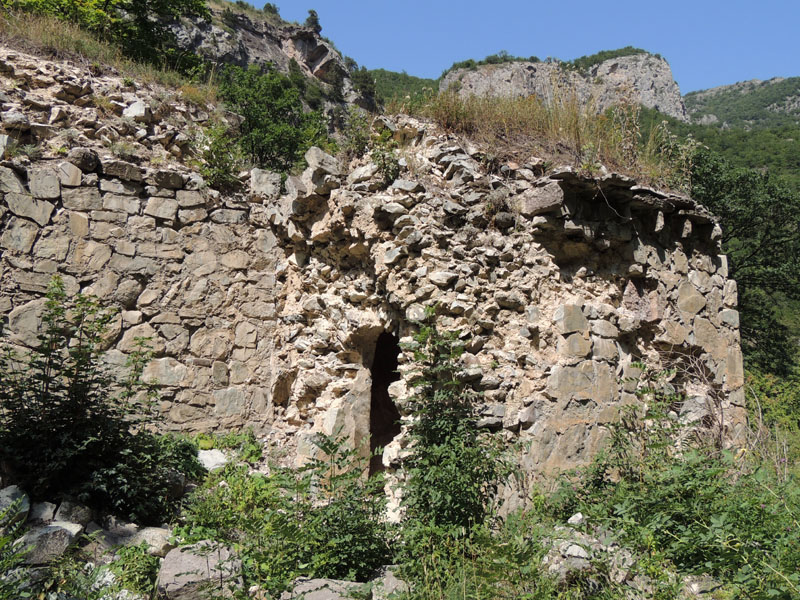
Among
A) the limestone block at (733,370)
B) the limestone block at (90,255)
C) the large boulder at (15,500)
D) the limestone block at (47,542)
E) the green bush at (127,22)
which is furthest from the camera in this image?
the green bush at (127,22)

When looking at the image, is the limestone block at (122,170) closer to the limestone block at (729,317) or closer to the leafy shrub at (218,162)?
the leafy shrub at (218,162)

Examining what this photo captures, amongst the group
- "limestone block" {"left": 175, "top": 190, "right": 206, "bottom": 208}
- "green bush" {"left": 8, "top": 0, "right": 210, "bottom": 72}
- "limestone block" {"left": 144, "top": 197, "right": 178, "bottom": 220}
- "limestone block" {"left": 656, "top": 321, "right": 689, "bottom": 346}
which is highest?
"green bush" {"left": 8, "top": 0, "right": 210, "bottom": 72}

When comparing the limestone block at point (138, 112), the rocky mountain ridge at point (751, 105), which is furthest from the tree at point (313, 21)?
the limestone block at point (138, 112)

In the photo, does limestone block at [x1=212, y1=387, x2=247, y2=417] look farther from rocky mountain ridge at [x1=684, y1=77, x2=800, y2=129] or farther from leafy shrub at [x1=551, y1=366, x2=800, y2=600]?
rocky mountain ridge at [x1=684, y1=77, x2=800, y2=129]

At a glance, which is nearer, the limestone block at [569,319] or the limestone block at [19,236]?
the limestone block at [569,319]

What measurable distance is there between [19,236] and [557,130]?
19.1 ft

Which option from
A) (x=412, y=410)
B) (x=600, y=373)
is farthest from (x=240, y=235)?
(x=600, y=373)

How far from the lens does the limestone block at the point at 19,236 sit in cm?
589

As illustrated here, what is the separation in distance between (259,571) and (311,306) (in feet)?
12.6

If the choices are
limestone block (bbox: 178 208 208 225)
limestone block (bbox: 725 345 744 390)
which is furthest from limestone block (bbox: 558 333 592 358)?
limestone block (bbox: 178 208 208 225)

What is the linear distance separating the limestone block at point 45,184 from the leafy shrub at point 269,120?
283cm

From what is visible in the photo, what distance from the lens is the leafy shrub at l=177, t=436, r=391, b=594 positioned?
352cm

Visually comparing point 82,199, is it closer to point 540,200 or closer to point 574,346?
point 540,200

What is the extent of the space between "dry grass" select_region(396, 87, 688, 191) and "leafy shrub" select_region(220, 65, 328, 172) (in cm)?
350
